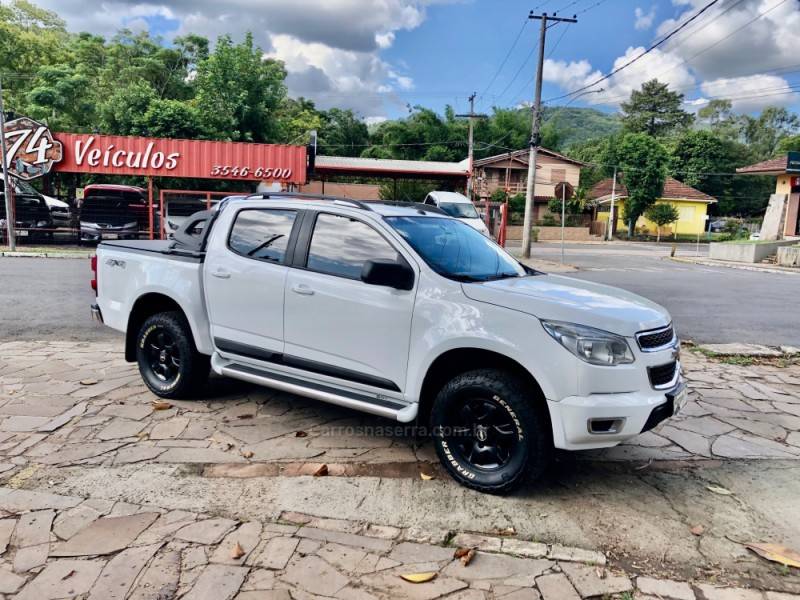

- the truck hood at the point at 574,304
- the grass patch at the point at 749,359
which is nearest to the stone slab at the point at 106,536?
the truck hood at the point at 574,304

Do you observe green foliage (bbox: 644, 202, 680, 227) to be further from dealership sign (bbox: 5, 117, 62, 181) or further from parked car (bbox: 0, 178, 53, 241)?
parked car (bbox: 0, 178, 53, 241)

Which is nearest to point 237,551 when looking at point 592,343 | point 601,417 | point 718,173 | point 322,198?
point 601,417

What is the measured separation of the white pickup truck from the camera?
339cm

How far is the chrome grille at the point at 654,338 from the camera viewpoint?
11.4 feet

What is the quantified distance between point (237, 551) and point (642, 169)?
2015 inches

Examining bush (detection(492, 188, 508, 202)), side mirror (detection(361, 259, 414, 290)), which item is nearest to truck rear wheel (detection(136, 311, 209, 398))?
side mirror (detection(361, 259, 414, 290))

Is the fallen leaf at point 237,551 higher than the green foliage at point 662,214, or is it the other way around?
the green foliage at point 662,214

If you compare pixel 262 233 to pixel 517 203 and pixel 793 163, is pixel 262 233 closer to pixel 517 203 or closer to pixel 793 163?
pixel 793 163

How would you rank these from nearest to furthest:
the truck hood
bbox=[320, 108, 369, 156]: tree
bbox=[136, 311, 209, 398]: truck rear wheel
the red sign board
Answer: the truck hood → bbox=[136, 311, 209, 398]: truck rear wheel → the red sign board → bbox=[320, 108, 369, 156]: tree

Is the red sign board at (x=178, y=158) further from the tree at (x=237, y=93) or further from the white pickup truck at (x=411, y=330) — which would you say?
the white pickup truck at (x=411, y=330)

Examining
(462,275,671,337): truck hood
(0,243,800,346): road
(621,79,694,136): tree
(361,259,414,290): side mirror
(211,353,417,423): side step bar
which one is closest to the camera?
(462,275,671,337): truck hood

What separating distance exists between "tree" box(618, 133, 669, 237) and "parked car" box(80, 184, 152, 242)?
133ft

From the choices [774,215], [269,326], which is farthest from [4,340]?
[774,215]

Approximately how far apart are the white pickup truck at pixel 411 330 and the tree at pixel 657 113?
85706 millimetres
